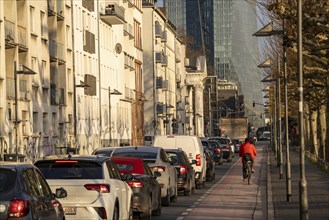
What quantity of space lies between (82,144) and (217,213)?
48115 mm

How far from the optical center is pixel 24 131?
190 ft

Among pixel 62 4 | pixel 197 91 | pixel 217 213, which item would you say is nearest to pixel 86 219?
pixel 217 213

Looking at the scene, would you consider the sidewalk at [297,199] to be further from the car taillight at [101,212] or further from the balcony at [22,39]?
the balcony at [22,39]

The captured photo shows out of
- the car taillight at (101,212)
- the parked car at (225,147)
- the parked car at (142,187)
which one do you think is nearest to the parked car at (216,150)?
the parked car at (225,147)

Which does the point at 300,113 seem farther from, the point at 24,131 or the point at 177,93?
the point at 177,93

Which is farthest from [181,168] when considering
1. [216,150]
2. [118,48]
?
[118,48]

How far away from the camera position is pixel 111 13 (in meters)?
85.8

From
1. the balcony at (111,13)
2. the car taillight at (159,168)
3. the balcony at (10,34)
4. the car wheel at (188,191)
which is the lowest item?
the car wheel at (188,191)

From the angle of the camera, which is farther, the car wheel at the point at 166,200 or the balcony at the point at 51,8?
the balcony at the point at 51,8

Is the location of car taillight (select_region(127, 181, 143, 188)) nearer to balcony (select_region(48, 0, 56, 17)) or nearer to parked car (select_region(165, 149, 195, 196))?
parked car (select_region(165, 149, 195, 196))

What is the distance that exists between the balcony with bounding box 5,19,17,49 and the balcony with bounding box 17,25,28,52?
1.14 meters

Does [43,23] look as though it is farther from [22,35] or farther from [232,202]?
[232,202]

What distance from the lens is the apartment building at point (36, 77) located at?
178 ft

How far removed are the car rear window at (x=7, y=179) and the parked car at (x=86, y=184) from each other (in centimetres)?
439
